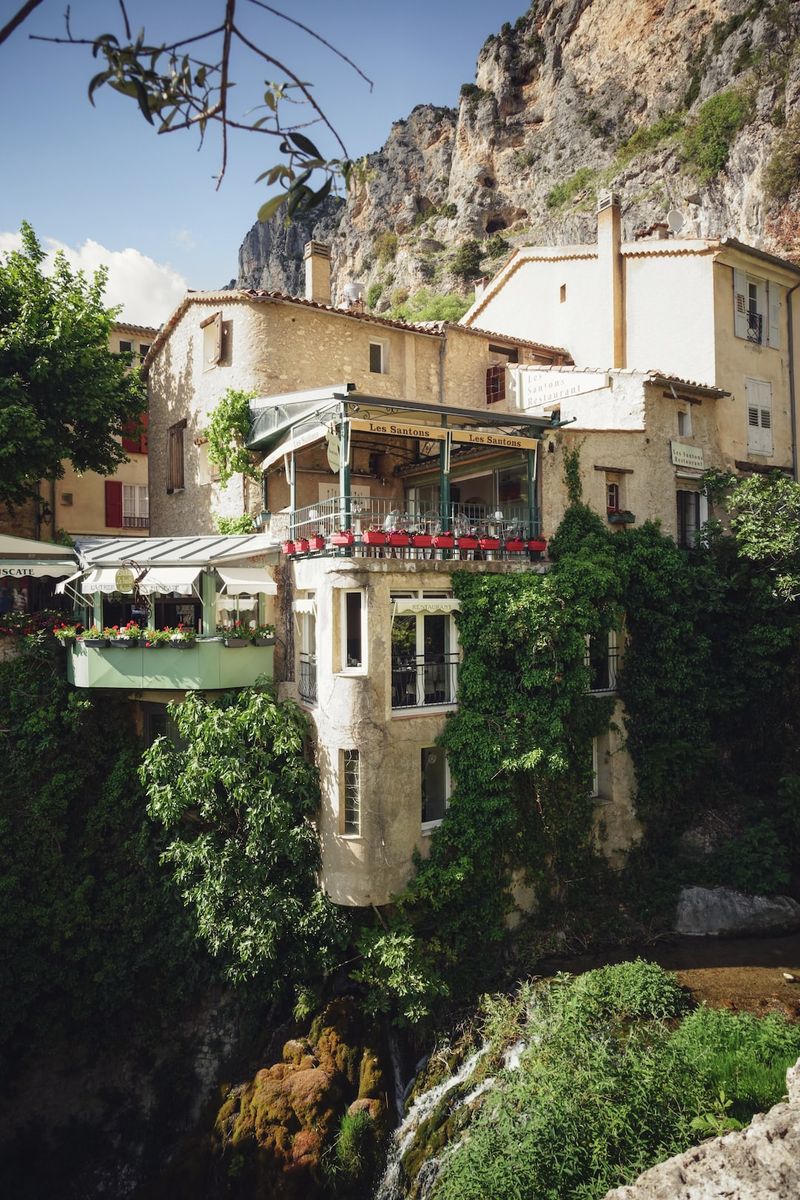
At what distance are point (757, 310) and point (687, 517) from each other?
27.3 feet

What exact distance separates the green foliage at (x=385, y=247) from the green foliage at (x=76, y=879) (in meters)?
61.6

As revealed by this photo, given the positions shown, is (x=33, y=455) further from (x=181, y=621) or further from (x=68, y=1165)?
(x=68, y=1165)

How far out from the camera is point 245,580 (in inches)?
589

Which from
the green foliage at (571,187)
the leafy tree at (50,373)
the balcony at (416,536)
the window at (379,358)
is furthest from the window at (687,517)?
the green foliage at (571,187)

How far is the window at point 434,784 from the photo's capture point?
14.8m

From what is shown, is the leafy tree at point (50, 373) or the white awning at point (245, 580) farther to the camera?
the leafy tree at point (50, 373)

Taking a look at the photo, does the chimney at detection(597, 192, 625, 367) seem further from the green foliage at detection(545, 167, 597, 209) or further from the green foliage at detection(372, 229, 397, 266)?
the green foliage at detection(372, 229, 397, 266)

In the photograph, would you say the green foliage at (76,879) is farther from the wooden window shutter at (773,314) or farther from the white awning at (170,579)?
the wooden window shutter at (773,314)

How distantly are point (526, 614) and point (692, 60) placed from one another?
58.9 metres

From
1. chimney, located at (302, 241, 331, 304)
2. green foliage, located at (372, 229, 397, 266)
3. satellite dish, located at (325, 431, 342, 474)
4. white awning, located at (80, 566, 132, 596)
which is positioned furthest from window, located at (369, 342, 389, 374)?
green foliage, located at (372, 229, 397, 266)

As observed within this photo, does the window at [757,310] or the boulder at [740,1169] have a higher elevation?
the window at [757,310]

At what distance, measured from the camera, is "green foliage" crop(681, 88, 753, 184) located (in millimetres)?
41938

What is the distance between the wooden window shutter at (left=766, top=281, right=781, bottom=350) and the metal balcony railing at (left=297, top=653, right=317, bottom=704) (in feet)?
62.1

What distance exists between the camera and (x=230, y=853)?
45.8ft
